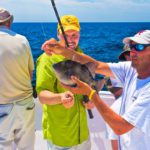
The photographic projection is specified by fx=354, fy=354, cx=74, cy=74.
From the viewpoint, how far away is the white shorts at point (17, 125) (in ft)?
9.98

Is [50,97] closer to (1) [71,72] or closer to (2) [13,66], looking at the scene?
(1) [71,72]

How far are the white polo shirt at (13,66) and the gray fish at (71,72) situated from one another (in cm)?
75

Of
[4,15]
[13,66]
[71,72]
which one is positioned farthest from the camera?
[4,15]

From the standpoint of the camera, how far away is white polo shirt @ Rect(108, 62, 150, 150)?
213 centimetres

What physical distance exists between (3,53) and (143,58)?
1.28 meters

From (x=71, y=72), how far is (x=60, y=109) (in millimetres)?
462

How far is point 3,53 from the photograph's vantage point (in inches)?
118

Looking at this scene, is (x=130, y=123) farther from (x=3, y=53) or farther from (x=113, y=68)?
(x=3, y=53)

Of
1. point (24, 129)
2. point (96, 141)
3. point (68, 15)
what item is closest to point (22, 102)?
point (24, 129)

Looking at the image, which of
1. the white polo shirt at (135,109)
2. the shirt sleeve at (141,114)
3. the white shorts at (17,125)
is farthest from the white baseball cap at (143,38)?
the white shorts at (17,125)

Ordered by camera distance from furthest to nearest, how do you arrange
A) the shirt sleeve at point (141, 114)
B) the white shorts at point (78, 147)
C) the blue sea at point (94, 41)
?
1. the blue sea at point (94, 41)
2. the white shorts at point (78, 147)
3. the shirt sleeve at point (141, 114)

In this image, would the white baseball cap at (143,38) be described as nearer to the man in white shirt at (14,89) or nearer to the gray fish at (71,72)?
the gray fish at (71,72)

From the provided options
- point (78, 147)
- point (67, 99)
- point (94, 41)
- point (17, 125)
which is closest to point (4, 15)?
point (17, 125)

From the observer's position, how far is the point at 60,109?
9.00 ft
